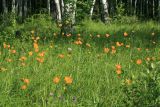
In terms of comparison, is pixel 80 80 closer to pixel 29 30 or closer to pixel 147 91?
pixel 147 91

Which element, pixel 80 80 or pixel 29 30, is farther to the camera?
pixel 29 30

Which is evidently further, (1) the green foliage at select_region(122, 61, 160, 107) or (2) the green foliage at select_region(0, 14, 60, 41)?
(2) the green foliage at select_region(0, 14, 60, 41)

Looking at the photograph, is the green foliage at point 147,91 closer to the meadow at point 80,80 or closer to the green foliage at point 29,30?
the meadow at point 80,80

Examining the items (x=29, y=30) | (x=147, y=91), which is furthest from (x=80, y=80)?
(x=29, y=30)

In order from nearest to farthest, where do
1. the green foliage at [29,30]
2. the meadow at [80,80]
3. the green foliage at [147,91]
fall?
the green foliage at [147,91] < the meadow at [80,80] < the green foliage at [29,30]

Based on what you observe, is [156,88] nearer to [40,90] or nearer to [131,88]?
[131,88]

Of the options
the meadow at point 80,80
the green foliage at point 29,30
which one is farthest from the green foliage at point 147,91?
the green foliage at point 29,30

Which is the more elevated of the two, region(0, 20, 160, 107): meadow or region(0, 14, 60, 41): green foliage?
region(0, 14, 60, 41): green foliage

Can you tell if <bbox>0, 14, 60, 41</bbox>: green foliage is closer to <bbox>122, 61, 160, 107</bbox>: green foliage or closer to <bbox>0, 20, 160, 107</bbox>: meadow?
<bbox>0, 20, 160, 107</bbox>: meadow

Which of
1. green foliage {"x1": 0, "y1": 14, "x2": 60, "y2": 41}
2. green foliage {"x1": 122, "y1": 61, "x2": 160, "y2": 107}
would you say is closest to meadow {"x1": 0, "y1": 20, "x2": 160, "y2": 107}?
green foliage {"x1": 122, "y1": 61, "x2": 160, "y2": 107}

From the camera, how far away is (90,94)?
4344 mm

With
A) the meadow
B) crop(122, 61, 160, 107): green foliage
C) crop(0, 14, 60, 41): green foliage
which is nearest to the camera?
crop(122, 61, 160, 107): green foliage

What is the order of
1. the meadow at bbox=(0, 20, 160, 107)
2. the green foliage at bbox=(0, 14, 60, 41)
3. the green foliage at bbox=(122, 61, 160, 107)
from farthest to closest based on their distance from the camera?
the green foliage at bbox=(0, 14, 60, 41), the meadow at bbox=(0, 20, 160, 107), the green foliage at bbox=(122, 61, 160, 107)

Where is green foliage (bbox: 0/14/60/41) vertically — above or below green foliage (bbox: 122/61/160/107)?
above
